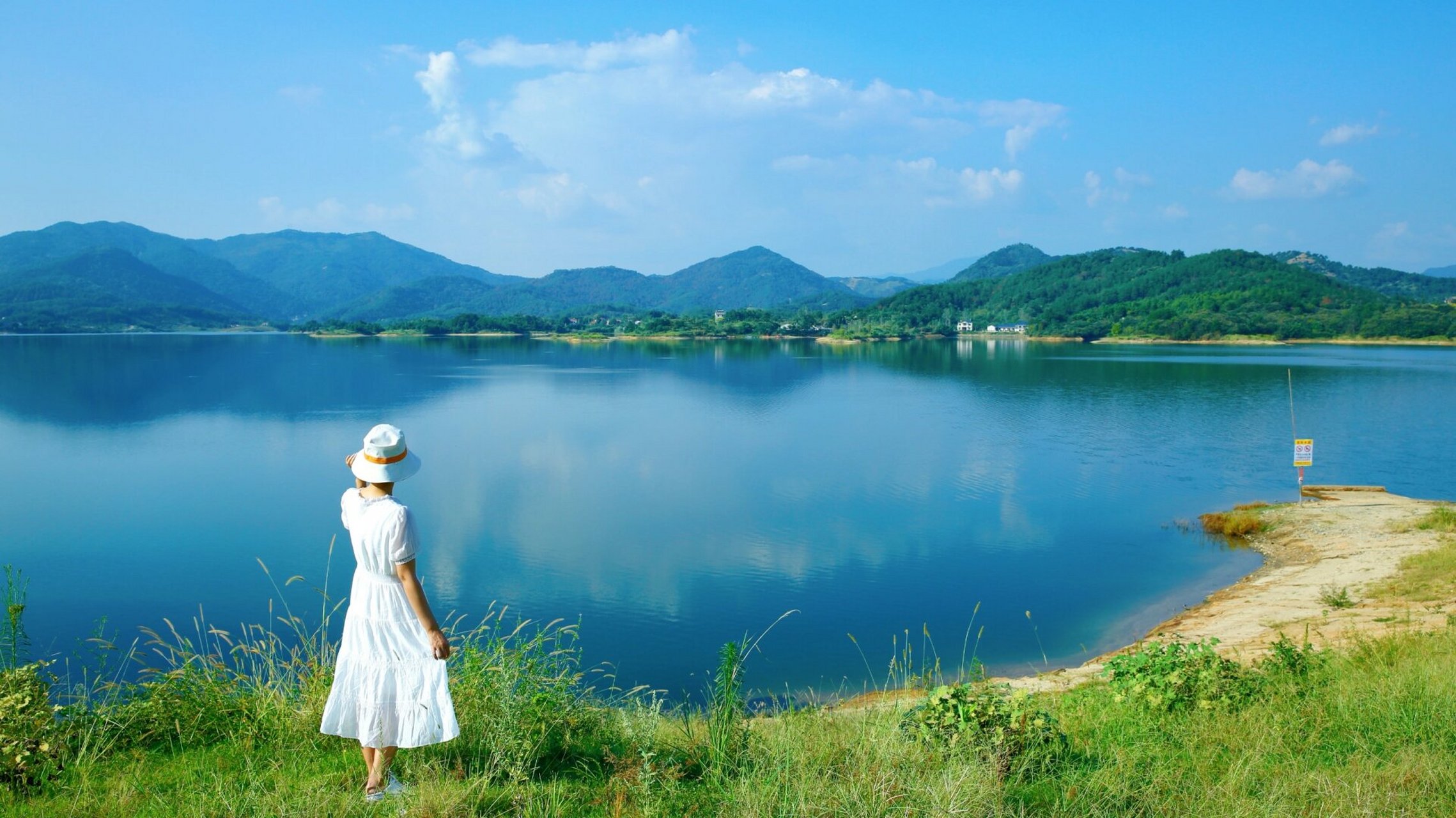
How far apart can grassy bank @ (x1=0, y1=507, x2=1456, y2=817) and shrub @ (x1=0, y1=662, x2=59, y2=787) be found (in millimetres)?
12

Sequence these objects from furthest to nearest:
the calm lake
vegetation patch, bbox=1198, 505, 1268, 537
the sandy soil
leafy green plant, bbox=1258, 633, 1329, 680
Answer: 1. vegetation patch, bbox=1198, 505, 1268, 537
2. the calm lake
3. the sandy soil
4. leafy green plant, bbox=1258, 633, 1329, 680

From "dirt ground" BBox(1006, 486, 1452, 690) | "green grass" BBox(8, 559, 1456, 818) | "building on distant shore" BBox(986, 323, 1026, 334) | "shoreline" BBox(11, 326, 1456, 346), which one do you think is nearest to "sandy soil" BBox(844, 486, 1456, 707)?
"dirt ground" BBox(1006, 486, 1452, 690)

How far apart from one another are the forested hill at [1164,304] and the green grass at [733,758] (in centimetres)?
10169

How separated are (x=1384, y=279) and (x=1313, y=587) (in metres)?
204

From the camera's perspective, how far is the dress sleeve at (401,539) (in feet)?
10.3

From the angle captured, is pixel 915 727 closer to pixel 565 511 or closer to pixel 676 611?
pixel 676 611

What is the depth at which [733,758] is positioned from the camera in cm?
361

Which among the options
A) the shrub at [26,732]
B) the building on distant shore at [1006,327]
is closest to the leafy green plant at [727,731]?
the shrub at [26,732]

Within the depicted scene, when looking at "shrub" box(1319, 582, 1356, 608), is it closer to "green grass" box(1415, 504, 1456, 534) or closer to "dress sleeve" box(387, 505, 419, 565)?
"green grass" box(1415, 504, 1456, 534)

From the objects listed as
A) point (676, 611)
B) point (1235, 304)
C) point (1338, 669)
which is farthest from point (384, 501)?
point (1235, 304)

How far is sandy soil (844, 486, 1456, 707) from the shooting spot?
7.55 m

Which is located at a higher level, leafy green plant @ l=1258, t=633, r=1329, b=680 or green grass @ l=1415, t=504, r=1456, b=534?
leafy green plant @ l=1258, t=633, r=1329, b=680

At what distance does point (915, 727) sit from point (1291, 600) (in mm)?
9066

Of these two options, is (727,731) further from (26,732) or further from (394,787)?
(26,732)
